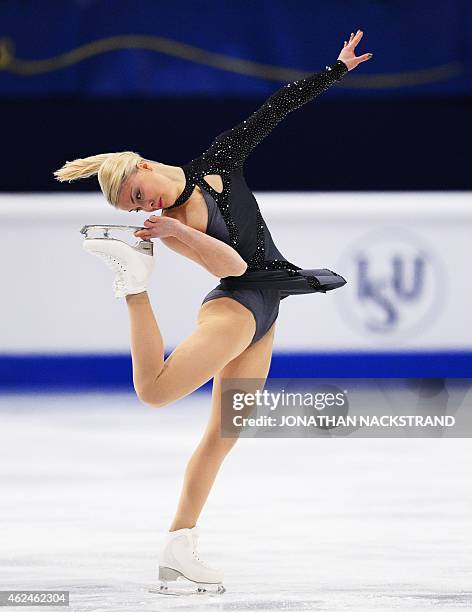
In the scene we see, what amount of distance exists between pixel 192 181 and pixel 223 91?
3975 mm

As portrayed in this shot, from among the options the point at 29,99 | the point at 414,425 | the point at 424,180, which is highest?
the point at 29,99

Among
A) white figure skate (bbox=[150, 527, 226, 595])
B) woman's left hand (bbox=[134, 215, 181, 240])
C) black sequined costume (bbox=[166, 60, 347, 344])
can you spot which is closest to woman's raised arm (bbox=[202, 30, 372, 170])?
black sequined costume (bbox=[166, 60, 347, 344])

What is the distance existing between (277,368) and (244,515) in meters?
2.70

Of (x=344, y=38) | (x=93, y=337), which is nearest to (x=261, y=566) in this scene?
(x=93, y=337)

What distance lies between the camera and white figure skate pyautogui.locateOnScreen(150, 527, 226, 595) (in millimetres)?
2842

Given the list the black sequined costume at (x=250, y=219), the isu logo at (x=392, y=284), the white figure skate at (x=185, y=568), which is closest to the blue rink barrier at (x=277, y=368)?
the isu logo at (x=392, y=284)

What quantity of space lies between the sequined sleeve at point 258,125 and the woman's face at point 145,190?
0.76 feet

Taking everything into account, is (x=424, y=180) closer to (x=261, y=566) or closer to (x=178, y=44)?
(x=178, y=44)

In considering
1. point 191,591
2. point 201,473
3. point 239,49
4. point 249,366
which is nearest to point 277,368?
point 239,49

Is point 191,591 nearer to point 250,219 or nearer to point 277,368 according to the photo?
point 250,219

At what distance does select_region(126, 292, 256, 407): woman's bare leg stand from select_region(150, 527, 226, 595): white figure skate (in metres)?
0.37

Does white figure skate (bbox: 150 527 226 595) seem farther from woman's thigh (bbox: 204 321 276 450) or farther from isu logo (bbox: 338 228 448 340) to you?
isu logo (bbox: 338 228 448 340)

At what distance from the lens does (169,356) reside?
2887mm

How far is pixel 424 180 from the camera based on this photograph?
6.70 m
